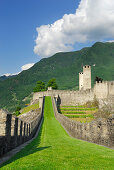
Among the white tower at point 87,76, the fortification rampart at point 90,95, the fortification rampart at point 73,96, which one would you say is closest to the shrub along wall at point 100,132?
the fortification rampart at point 90,95

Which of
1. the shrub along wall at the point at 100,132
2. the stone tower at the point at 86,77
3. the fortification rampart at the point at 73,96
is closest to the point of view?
the shrub along wall at the point at 100,132

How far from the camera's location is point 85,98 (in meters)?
63.8

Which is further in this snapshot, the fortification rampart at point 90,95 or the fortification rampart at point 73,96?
the fortification rampart at point 73,96

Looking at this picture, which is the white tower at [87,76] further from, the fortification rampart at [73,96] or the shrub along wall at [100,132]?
the shrub along wall at [100,132]

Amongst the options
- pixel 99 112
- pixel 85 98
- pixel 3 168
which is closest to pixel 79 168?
pixel 3 168

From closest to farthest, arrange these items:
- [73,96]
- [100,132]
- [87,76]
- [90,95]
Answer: [100,132]
[90,95]
[73,96]
[87,76]

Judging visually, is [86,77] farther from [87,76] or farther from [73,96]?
[73,96]

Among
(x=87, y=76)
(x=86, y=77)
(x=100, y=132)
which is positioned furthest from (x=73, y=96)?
(x=100, y=132)

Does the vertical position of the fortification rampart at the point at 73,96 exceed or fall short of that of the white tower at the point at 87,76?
it falls short

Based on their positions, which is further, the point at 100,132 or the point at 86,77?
the point at 86,77

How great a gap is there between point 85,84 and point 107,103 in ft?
47.6

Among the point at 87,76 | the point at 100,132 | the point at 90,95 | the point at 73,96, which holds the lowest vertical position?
the point at 100,132

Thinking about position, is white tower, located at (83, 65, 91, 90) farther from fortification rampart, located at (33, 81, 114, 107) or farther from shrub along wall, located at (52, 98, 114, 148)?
shrub along wall, located at (52, 98, 114, 148)

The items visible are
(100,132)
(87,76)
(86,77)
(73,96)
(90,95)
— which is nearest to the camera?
(100,132)
